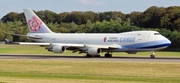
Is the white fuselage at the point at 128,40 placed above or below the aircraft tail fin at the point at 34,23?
below

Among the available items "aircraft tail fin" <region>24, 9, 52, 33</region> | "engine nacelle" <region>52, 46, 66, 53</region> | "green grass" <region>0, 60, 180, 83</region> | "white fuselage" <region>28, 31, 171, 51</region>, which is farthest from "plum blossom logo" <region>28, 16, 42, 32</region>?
"green grass" <region>0, 60, 180, 83</region>

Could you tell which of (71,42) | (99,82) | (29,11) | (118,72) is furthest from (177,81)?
(29,11)

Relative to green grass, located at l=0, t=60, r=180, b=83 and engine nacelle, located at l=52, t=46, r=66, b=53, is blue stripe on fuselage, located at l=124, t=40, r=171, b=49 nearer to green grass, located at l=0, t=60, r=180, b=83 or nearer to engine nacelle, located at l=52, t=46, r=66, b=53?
engine nacelle, located at l=52, t=46, r=66, b=53

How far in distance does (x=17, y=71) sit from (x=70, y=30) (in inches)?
4877

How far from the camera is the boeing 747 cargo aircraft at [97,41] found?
61.4 metres

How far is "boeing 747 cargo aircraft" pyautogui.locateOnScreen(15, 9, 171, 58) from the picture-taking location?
61406mm

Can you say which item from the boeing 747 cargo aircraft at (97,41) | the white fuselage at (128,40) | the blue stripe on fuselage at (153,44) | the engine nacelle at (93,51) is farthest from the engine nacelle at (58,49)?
the blue stripe on fuselage at (153,44)

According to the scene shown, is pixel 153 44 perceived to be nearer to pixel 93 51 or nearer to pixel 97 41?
pixel 93 51

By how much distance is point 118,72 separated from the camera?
3734cm

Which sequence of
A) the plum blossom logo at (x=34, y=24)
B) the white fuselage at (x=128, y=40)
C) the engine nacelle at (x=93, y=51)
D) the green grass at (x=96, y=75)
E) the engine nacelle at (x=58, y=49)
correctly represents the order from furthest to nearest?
the plum blossom logo at (x=34, y=24), the engine nacelle at (x=58, y=49), the engine nacelle at (x=93, y=51), the white fuselage at (x=128, y=40), the green grass at (x=96, y=75)

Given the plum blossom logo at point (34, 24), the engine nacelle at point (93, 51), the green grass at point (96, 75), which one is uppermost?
the plum blossom logo at point (34, 24)

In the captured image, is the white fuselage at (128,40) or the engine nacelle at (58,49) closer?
the white fuselage at (128,40)

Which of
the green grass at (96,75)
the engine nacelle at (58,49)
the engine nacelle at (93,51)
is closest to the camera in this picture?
the green grass at (96,75)

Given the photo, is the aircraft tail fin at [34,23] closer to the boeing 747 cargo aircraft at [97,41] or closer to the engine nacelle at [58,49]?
the boeing 747 cargo aircraft at [97,41]
